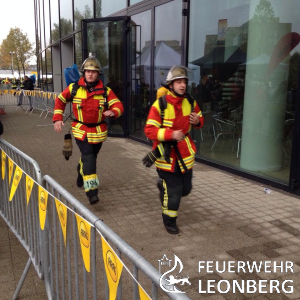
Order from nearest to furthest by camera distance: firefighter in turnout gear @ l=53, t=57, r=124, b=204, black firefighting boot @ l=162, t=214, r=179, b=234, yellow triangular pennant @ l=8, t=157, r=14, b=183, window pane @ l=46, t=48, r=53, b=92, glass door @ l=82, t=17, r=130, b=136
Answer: yellow triangular pennant @ l=8, t=157, r=14, b=183 → black firefighting boot @ l=162, t=214, r=179, b=234 → firefighter in turnout gear @ l=53, t=57, r=124, b=204 → glass door @ l=82, t=17, r=130, b=136 → window pane @ l=46, t=48, r=53, b=92

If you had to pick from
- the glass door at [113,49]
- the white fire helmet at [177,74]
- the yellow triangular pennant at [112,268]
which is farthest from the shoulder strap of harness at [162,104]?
the glass door at [113,49]

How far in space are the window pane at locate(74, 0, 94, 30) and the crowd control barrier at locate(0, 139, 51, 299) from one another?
10.0 metres

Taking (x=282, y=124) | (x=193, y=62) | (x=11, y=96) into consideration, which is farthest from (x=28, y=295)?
(x=11, y=96)

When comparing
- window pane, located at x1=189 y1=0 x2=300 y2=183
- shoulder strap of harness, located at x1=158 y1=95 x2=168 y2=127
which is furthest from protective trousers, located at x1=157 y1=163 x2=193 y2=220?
window pane, located at x1=189 y1=0 x2=300 y2=183

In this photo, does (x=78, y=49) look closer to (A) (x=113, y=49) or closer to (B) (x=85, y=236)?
(A) (x=113, y=49)

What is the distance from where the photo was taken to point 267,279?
3.34 metres

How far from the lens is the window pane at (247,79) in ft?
19.7

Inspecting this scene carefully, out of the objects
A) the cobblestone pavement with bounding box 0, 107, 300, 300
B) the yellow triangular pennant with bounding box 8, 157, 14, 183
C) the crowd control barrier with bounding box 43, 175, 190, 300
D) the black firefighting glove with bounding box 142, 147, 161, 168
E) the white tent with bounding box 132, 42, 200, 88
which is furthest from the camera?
the white tent with bounding box 132, 42, 200, 88

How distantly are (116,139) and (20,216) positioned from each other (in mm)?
7457

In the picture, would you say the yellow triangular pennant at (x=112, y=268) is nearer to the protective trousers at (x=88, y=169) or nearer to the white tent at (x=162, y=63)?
the protective trousers at (x=88, y=169)

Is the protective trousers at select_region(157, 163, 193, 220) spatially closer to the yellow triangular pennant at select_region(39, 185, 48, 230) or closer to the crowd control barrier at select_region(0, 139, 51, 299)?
the crowd control barrier at select_region(0, 139, 51, 299)

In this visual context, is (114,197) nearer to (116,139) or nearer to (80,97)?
(80,97)

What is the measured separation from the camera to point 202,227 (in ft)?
14.7

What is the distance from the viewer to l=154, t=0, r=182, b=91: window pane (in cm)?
838
